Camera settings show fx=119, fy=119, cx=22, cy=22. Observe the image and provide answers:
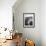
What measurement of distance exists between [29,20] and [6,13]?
4.96 feet

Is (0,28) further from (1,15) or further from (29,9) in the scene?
(29,9)

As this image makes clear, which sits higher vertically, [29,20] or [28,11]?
[28,11]

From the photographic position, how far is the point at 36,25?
233 inches

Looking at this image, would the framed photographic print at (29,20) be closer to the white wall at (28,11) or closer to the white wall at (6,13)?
the white wall at (28,11)

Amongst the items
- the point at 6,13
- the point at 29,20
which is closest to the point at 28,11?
the point at 29,20

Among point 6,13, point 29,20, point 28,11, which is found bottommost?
point 29,20

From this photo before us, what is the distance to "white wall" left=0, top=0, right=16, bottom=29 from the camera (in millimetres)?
4684

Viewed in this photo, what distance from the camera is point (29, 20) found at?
5863 millimetres

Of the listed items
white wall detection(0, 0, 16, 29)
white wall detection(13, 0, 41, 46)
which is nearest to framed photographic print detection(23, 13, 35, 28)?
white wall detection(13, 0, 41, 46)

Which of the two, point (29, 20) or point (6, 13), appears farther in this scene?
point (29, 20)

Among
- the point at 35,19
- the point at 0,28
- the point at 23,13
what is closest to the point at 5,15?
the point at 0,28

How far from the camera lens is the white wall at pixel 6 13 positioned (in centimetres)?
468

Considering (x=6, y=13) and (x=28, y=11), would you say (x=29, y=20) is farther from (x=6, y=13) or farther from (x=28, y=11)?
(x=6, y=13)

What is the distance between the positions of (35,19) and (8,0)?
1856 mm
